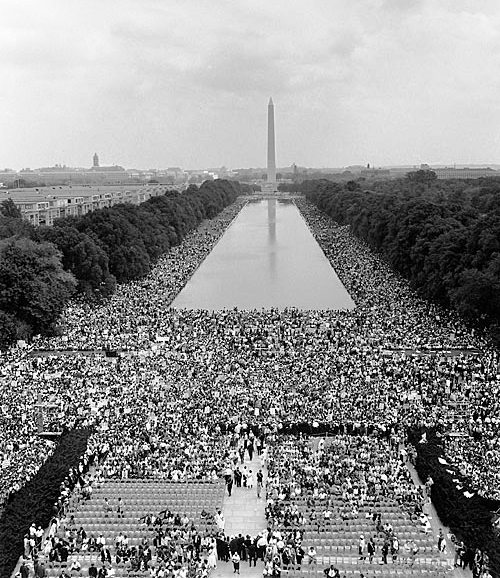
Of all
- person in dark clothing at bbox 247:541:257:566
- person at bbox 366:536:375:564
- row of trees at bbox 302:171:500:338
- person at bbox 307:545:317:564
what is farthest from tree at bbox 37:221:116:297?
person at bbox 366:536:375:564

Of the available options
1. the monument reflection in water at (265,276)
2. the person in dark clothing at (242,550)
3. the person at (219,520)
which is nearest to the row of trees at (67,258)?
the monument reflection in water at (265,276)

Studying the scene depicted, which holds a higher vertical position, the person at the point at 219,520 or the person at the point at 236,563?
the person at the point at 219,520

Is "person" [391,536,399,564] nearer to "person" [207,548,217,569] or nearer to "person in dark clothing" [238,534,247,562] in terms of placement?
"person in dark clothing" [238,534,247,562]

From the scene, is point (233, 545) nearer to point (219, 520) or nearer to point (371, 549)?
point (219, 520)

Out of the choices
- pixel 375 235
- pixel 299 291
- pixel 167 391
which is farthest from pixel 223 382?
pixel 375 235

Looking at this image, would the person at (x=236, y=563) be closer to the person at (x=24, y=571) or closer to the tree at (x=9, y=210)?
the person at (x=24, y=571)

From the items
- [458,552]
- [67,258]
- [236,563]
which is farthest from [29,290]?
[458,552]

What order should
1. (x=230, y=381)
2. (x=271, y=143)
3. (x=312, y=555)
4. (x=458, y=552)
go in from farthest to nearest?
(x=271, y=143)
(x=230, y=381)
(x=458, y=552)
(x=312, y=555)
